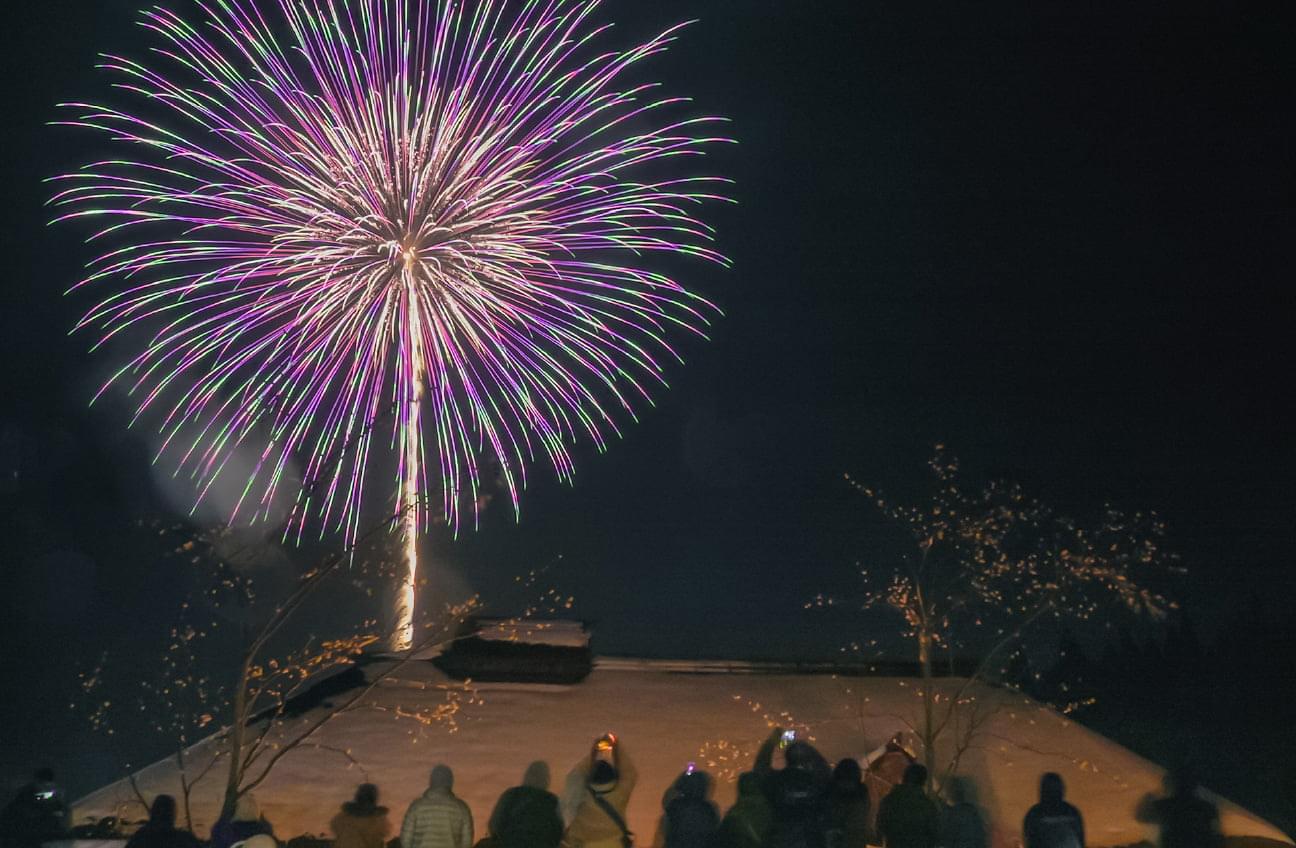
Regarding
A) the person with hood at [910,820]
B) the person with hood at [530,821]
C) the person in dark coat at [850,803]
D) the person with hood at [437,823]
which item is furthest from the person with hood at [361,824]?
the person with hood at [910,820]

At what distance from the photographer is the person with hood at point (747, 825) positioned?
8.70 metres

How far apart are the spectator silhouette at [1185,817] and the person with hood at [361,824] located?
6.08 m

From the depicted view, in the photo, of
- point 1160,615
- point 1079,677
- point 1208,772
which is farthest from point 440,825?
point 1079,677

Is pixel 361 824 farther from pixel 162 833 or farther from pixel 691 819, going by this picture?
pixel 691 819

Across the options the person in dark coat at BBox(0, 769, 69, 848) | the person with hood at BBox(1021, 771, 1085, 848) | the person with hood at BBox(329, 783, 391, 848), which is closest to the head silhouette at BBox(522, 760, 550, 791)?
the person with hood at BBox(329, 783, 391, 848)

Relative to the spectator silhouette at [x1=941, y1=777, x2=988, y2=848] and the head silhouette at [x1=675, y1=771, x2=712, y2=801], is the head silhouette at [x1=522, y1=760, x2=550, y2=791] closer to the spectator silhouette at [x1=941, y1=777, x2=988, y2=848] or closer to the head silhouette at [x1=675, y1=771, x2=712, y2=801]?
the head silhouette at [x1=675, y1=771, x2=712, y2=801]

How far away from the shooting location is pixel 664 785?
1581 centimetres

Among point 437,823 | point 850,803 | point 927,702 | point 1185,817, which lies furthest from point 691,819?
point 927,702

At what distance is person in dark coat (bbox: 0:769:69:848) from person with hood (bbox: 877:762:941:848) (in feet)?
24.1

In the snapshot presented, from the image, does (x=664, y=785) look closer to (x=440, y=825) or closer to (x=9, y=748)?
(x=440, y=825)

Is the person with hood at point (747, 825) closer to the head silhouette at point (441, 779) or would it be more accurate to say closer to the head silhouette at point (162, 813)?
the head silhouette at point (441, 779)

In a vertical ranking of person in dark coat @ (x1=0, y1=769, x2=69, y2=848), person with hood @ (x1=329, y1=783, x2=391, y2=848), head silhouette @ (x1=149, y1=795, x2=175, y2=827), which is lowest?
person in dark coat @ (x1=0, y1=769, x2=69, y2=848)

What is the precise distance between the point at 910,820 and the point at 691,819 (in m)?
1.58

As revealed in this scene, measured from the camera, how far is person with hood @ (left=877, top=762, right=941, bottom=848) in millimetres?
8836
